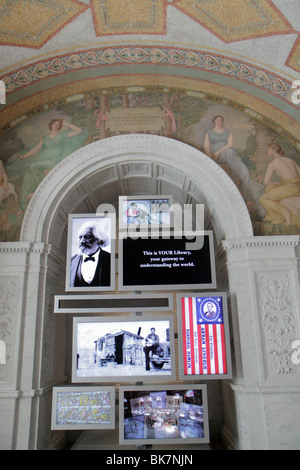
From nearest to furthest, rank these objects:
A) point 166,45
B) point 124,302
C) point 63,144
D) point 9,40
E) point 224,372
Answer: point 224,372
point 9,40
point 166,45
point 63,144
point 124,302

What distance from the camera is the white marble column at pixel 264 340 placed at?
6.64 meters

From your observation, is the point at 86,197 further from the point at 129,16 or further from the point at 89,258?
the point at 129,16

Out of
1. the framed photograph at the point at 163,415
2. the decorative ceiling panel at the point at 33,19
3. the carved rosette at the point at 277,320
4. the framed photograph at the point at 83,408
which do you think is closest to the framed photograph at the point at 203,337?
the framed photograph at the point at 163,415

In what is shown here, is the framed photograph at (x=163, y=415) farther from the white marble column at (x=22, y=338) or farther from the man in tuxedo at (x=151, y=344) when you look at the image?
the white marble column at (x=22, y=338)

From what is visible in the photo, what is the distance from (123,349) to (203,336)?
1.53 meters

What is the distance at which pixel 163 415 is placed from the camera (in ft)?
22.2

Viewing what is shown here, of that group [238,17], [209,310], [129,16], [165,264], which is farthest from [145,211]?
[238,17]

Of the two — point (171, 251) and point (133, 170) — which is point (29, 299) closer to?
point (171, 251)

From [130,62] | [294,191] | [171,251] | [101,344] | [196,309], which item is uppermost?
[130,62]

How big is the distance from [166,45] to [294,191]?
13.6 ft

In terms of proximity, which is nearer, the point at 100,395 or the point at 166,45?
the point at 100,395

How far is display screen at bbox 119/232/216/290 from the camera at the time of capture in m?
7.26

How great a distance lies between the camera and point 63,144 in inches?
334

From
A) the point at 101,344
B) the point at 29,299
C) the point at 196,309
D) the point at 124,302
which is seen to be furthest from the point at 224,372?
the point at 124,302
